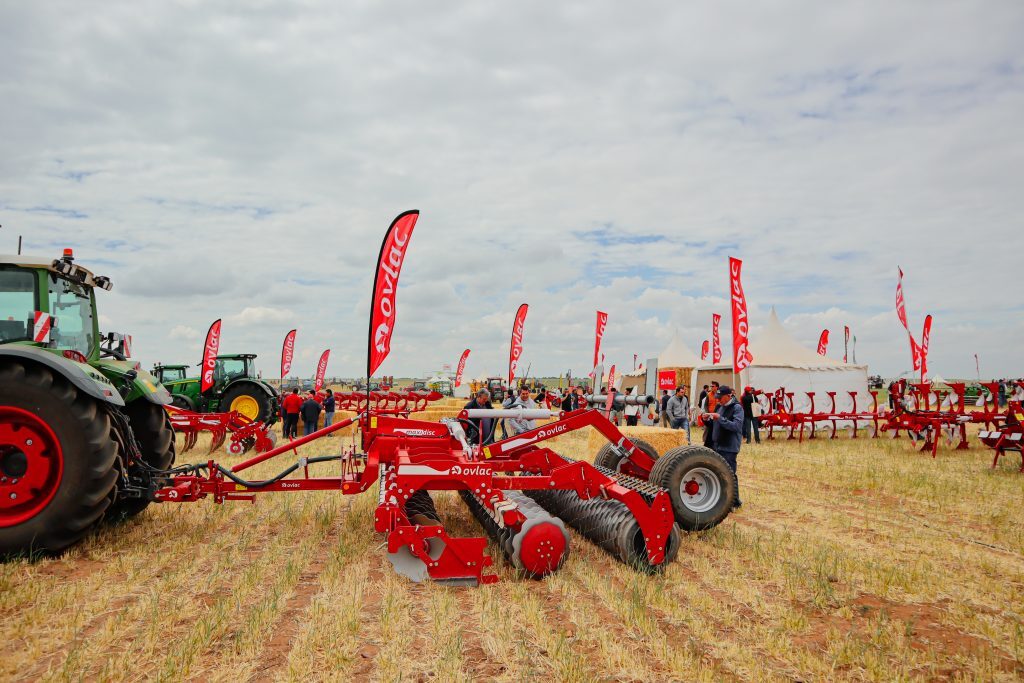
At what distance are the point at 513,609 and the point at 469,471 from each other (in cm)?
117

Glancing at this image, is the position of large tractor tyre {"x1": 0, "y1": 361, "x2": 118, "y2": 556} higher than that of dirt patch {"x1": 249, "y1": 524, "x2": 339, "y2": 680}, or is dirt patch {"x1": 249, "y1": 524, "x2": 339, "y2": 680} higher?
large tractor tyre {"x1": 0, "y1": 361, "x2": 118, "y2": 556}

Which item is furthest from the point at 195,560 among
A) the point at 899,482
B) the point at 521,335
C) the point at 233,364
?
the point at 521,335

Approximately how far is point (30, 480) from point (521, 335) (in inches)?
752

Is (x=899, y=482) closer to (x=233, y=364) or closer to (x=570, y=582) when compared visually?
(x=570, y=582)

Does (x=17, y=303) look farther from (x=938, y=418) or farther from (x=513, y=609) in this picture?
(x=938, y=418)

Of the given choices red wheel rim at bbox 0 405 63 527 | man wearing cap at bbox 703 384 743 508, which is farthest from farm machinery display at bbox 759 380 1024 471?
red wheel rim at bbox 0 405 63 527

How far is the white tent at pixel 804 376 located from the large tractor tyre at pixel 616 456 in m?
13.3

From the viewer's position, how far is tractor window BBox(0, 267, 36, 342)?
17.5 feet

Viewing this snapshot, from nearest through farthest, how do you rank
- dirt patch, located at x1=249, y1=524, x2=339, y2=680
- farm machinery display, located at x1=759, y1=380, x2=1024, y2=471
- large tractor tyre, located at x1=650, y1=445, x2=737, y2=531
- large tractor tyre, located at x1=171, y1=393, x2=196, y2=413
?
1. dirt patch, located at x1=249, y1=524, x2=339, y2=680
2. large tractor tyre, located at x1=650, y1=445, x2=737, y2=531
3. farm machinery display, located at x1=759, y1=380, x2=1024, y2=471
4. large tractor tyre, located at x1=171, y1=393, x2=196, y2=413

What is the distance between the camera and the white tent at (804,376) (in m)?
20.1

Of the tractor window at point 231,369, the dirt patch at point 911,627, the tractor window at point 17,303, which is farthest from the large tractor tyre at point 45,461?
the tractor window at point 231,369

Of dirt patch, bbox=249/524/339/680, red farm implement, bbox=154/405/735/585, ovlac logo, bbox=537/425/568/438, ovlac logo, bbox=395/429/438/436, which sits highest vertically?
ovlac logo, bbox=537/425/568/438

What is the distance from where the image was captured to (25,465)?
16.2ft

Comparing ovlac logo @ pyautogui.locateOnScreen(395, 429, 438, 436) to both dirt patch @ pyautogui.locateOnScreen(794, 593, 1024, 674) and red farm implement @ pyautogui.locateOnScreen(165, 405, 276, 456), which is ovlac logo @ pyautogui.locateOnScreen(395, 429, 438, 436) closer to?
dirt patch @ pyautogui.locateOnScreen(794, 593, 1024, 674)
